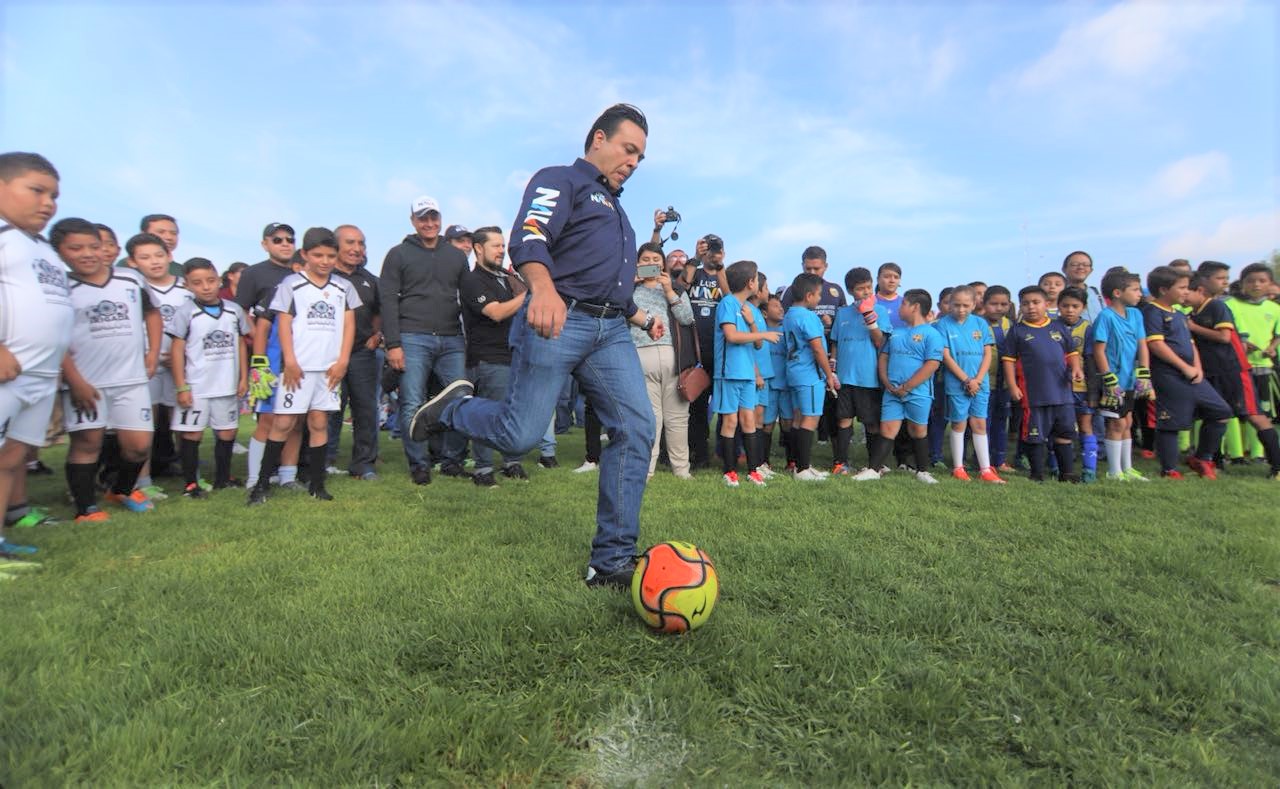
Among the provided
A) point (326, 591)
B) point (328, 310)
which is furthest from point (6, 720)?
point (328, 310)

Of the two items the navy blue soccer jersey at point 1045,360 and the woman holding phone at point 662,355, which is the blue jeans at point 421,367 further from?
the navy blue soccer jersey at point 1045,360

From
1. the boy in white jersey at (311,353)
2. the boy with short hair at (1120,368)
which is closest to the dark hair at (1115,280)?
the boy with short hair at (1120,368)

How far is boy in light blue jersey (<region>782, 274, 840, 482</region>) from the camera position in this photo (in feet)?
22.7

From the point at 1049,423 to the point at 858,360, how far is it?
6.84ft

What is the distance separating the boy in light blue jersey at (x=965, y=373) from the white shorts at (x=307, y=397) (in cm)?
622

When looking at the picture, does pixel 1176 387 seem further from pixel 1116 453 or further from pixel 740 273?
pixel 740 273

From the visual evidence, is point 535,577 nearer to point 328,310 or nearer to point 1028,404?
point 328,310

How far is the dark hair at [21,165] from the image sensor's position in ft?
13.1

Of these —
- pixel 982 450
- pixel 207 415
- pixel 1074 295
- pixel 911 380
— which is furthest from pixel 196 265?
pixel 1074 295

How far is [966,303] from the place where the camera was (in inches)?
288

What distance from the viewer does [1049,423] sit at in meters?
6.94

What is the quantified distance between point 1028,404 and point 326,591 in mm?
6990

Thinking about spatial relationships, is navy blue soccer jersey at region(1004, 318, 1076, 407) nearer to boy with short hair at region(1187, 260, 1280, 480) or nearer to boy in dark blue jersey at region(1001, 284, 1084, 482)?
boy in dark blue jersey at region(1001, 284, 1084, 482)

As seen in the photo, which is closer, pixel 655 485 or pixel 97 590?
pixel 97 590
